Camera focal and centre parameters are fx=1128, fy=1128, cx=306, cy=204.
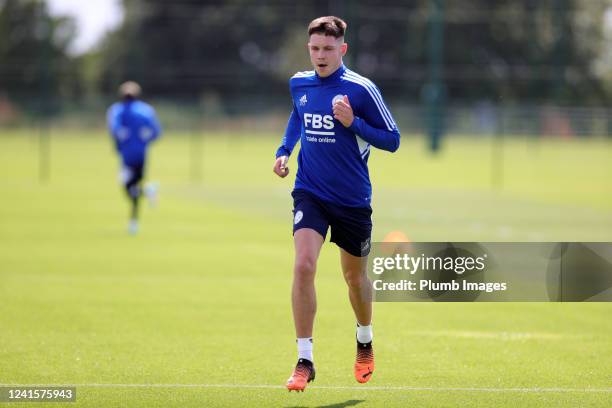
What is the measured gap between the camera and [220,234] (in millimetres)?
19766

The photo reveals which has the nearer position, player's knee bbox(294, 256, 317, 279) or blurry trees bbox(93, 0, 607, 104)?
player's knee bbox(294, 256, 317, 279)

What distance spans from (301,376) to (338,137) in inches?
64.5

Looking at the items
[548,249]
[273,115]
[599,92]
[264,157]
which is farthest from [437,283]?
[599,92]

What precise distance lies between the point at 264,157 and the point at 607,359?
42.1 metres

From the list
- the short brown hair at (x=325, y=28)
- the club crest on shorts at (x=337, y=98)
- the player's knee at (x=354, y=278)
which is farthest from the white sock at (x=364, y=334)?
the short brown hair at (x=325, y=28)

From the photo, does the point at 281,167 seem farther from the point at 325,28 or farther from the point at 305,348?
the point at 305,348

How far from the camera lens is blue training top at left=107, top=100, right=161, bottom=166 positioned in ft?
66.4

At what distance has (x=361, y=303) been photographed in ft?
26.3

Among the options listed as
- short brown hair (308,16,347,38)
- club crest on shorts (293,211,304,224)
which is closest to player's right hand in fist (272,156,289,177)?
club crest on shorts (293,211,304,224)

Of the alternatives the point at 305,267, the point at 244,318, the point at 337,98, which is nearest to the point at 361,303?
the point at 305,267

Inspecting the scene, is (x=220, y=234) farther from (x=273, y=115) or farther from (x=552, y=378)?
(x=273, y=115)

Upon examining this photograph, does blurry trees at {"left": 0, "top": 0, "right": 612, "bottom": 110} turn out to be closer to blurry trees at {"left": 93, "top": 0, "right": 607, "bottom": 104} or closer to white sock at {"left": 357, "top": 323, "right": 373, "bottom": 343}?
blurry trees at {"left": 93, "top": 0, "right": 607, "bottom": 104}

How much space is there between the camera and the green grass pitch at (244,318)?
7855mm

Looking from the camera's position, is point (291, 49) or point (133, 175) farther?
point (291, 49)
